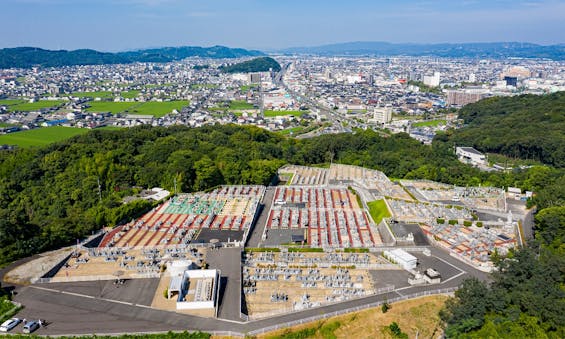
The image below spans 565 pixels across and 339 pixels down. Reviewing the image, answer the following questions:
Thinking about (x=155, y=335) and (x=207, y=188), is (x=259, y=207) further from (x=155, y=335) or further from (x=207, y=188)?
(x=155, y=335)

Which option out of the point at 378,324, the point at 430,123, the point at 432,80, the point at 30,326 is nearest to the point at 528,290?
the point at 378,324

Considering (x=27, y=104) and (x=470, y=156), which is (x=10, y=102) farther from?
(x=470, y=156)

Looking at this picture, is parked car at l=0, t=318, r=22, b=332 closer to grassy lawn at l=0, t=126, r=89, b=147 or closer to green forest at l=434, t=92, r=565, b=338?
green forest at l=434, t=92, r=565, b=338

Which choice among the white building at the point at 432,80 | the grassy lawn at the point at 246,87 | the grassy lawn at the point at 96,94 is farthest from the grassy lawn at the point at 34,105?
the white building at the point at 432,80

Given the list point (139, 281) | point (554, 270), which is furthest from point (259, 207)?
point (554, 270)

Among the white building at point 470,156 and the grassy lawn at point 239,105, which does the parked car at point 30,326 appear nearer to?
the white building at point 470,156

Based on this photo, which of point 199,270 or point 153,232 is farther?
point 153,232

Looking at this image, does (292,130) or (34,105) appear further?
(34,105)
